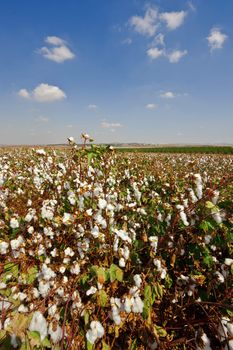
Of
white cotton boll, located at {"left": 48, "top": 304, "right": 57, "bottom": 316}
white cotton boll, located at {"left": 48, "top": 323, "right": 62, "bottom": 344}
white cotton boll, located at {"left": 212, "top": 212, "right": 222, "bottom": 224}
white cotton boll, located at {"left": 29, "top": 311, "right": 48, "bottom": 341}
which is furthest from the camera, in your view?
white cotton boll, located at {"left": 212, "top": 212, "right": 222, "bottom": 224}

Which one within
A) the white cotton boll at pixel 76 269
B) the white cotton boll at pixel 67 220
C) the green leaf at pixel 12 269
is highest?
the white cotton boll at pixel 67 220

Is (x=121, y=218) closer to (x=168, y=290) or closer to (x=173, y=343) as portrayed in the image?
(x=168, y=290)

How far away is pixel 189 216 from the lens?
9.66ft

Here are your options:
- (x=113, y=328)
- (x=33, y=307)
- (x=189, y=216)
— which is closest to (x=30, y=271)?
(x=33, y=307)

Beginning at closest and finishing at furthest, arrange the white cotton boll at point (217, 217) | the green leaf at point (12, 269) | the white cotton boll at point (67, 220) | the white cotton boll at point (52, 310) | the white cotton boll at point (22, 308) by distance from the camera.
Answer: the white cotton boll at point (52, 310)
the white cotton boll at point (22, 308)
the white cotton boll at point (217, 217)
the white cotton boll at point (67, 220)
the green leaf at point (12, 269)

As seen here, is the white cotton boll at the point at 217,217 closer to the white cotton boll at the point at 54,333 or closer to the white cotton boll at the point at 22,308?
the white cotton boll at the point at 54,333

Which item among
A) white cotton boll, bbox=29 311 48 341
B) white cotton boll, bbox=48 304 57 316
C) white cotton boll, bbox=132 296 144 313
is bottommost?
white cotton boll, bbox=48 304 57 316

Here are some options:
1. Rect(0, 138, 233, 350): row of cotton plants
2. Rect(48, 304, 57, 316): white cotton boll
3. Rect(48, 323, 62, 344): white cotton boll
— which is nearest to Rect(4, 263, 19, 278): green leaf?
Rect(0, 138, 233, 350): row of cotton plants

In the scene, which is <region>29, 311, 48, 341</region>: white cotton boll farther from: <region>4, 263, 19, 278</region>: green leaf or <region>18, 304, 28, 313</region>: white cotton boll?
<region>4, 263, 19, 278</region>: green leaf

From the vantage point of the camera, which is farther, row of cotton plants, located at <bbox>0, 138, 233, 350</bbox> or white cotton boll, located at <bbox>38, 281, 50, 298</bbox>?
white cotton boll, located at <bbox>38, 281, 50, 298</bbox>

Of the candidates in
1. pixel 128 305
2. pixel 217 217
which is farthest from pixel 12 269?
pixel 217 217

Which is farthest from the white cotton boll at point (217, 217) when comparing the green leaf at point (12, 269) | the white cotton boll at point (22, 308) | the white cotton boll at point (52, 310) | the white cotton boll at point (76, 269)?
the green leaf at point (12, 269)

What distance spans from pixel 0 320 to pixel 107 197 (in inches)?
79.4

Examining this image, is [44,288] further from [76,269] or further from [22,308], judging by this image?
[76,269]
